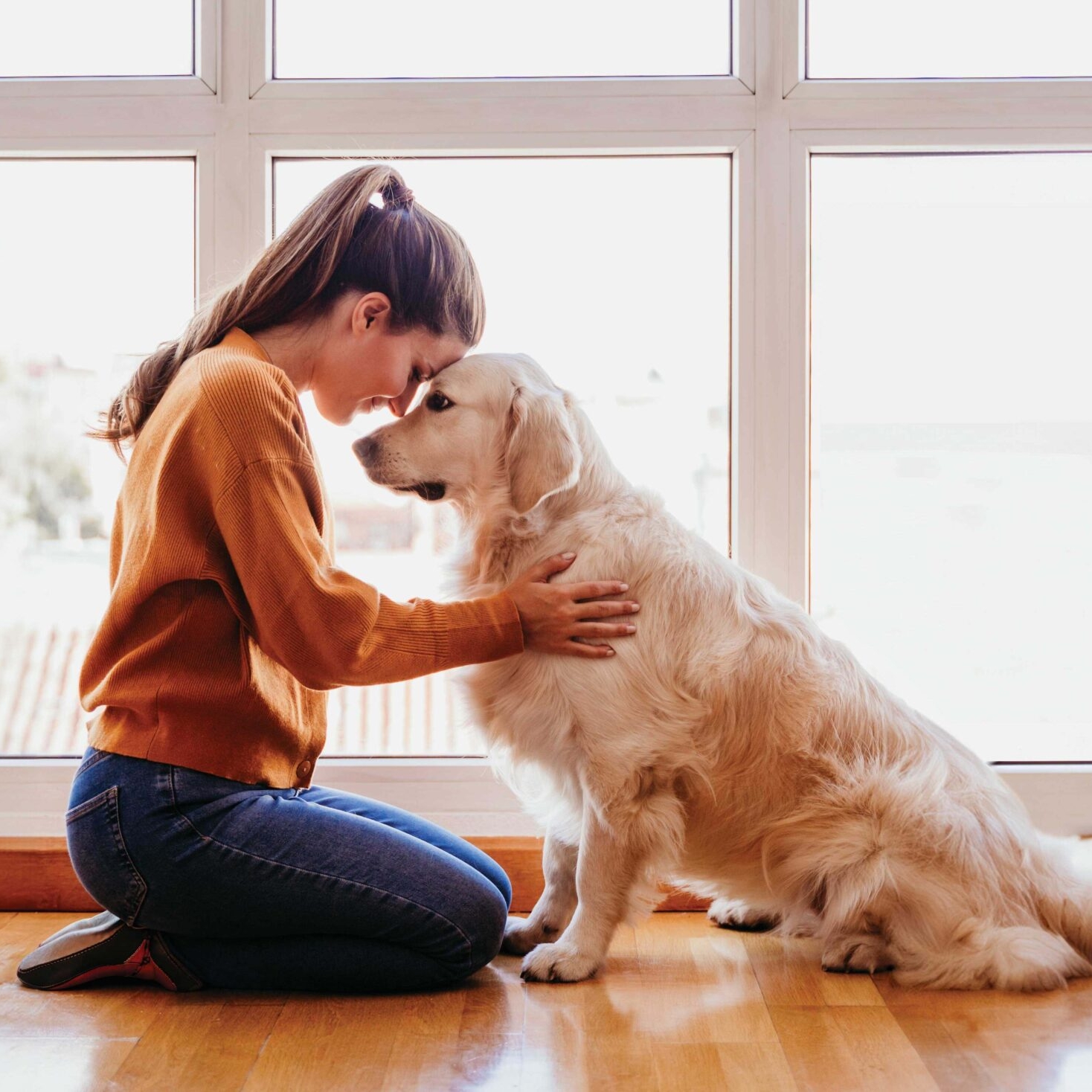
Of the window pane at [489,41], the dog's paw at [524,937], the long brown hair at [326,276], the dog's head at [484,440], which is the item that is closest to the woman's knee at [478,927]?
the dog's paw at [524,937]

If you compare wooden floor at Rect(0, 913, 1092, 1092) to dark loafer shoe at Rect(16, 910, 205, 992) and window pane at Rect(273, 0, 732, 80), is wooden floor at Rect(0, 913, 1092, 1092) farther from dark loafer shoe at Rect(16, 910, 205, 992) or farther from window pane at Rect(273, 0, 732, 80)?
window pane at Rect(273, 0, 732, 80)

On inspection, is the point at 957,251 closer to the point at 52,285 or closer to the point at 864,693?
the point at 864,693

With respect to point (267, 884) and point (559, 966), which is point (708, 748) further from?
point (267, 884)

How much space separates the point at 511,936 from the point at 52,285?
1.75 metres

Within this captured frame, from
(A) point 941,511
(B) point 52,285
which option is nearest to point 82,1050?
(B) point 52,285

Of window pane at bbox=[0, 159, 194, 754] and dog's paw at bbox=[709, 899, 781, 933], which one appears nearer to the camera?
dog's paw at bbox=[709, 899, 781, 933]

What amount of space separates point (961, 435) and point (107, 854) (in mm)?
1928

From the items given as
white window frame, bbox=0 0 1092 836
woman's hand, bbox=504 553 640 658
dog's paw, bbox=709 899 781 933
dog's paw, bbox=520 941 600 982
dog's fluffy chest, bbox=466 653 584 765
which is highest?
white window frame, bbox=0 0 1092 836

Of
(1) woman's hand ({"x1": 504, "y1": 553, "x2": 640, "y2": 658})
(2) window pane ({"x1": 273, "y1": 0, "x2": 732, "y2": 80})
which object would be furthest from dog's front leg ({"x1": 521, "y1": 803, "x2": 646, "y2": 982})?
(2) window pane ({"x1": 273, "y1": 0, "x2": 732, "y2": 80})

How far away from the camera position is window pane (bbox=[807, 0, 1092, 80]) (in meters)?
2.46

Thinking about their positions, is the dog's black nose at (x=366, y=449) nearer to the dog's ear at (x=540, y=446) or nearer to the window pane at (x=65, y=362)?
the dog's ear at (x=540, y=446)

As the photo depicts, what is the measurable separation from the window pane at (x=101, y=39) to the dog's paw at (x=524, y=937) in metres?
1.93

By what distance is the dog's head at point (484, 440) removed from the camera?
1.96 metres

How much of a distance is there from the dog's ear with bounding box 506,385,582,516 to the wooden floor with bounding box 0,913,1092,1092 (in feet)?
2.77
